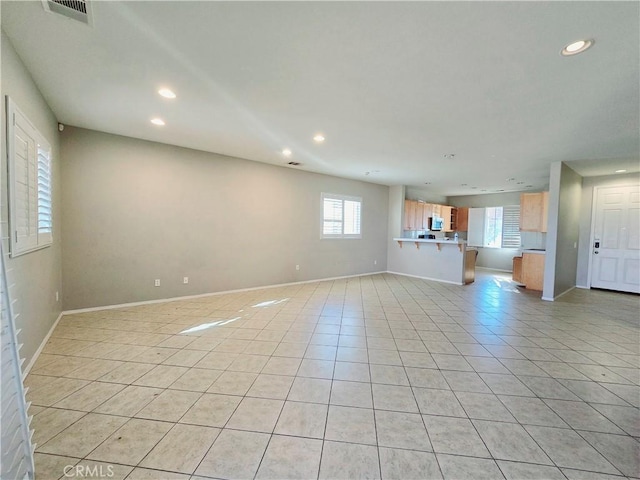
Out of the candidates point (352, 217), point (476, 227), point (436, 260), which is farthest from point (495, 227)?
point (352, 217)

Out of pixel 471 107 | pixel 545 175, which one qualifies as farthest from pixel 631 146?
pixel 471 107

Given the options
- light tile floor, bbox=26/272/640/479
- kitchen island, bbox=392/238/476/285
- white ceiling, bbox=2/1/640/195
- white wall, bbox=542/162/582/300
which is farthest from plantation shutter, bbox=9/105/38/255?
white wall, bbox=542/162/582/300

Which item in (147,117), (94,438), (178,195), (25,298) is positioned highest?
(147,117)

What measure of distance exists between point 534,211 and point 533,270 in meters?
1.43

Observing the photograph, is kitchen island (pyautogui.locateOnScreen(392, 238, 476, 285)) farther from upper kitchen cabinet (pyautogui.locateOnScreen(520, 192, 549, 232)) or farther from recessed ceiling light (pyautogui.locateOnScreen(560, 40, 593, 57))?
recessed ceiling light (pyautogui.locateOnScreen(560, 40, 593, 57))

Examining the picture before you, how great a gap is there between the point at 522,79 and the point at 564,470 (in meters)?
2.88

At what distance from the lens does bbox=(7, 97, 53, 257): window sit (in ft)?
6.93

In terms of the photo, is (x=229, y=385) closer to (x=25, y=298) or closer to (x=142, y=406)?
(x=142, y=406)

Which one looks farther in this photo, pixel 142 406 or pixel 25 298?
pixel 25 298

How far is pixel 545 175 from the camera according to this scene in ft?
19.9

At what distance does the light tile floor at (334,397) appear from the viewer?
4.93 feet

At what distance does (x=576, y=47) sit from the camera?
193cm

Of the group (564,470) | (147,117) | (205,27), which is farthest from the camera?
(147,117)

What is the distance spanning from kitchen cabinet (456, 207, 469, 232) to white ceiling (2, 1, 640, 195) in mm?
5720
